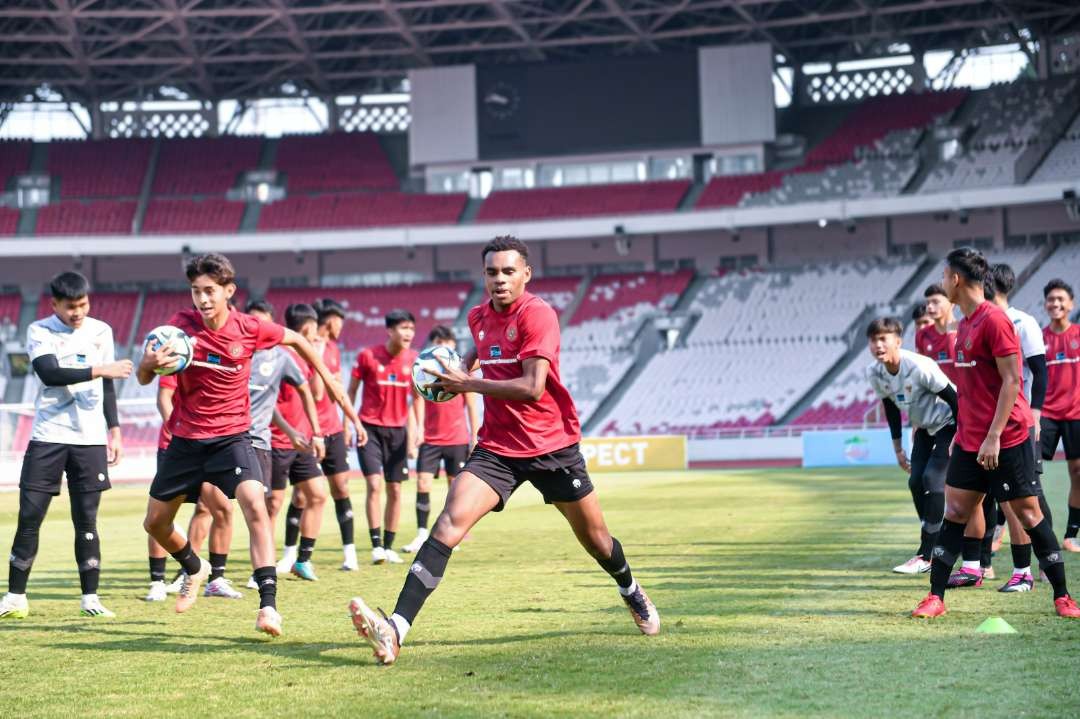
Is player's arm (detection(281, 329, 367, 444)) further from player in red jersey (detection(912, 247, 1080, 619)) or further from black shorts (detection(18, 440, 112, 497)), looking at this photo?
player in red jersey (detection(912, 247, 1080, 619))

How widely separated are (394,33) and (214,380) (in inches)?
1751

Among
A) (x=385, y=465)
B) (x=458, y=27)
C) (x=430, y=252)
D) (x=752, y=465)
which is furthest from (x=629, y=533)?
(x=430, y=252)

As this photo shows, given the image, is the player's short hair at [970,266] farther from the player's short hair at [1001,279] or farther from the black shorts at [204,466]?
the black shorts at [204,466]

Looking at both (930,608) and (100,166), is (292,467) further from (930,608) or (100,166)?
(100,166)

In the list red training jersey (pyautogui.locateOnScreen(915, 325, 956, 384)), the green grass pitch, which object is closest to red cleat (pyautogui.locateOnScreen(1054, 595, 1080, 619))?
the green grass pitch

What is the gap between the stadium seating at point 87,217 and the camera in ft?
178

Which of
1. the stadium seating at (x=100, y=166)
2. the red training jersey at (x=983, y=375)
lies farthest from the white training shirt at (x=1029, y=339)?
the stadium seating at (x=100, y=166)

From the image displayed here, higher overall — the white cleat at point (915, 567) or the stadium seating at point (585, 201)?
the stadium seating at point (585, 201)

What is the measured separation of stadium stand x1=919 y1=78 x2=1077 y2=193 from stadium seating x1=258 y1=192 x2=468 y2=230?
63.5ft

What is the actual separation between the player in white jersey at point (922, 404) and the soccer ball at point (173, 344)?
542 cm

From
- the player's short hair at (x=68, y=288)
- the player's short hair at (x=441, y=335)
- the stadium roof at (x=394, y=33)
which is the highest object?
the stadium roof at (x=394, y=33)

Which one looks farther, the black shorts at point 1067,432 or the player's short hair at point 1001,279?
the black shorts at point 1067,432

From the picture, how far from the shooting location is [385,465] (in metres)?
13.5

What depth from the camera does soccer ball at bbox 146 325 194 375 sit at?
7766 millimetres
